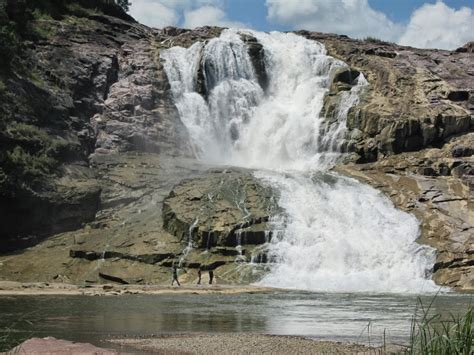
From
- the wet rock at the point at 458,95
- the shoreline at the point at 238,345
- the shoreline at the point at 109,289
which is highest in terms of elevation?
the wet rock at the point at 458,95

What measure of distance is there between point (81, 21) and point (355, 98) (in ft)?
103

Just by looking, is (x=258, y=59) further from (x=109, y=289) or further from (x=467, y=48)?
(x=109, y=289)

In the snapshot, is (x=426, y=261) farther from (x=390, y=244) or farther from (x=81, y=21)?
(x=81, y=21)

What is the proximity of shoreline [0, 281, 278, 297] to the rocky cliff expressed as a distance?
8.46ft

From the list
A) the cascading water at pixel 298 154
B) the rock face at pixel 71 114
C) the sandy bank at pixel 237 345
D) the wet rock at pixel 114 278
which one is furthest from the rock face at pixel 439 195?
the sandy bank at pixel 237 345

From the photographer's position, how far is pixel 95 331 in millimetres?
17594

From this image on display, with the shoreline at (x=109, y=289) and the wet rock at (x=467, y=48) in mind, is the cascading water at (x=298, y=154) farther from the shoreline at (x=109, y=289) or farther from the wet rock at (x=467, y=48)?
the wet rock at (x=467, y=48)

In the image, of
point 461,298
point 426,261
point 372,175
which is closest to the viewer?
point 461,298

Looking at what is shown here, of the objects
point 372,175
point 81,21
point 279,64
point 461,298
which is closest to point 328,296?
point 461,298

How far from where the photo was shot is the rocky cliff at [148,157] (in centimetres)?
4000

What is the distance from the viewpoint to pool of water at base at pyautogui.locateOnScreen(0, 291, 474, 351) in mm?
17156

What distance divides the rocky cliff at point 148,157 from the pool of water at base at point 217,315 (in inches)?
335

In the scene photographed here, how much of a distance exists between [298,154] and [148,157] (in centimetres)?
1351

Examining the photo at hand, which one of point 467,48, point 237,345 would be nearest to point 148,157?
point 467,48
